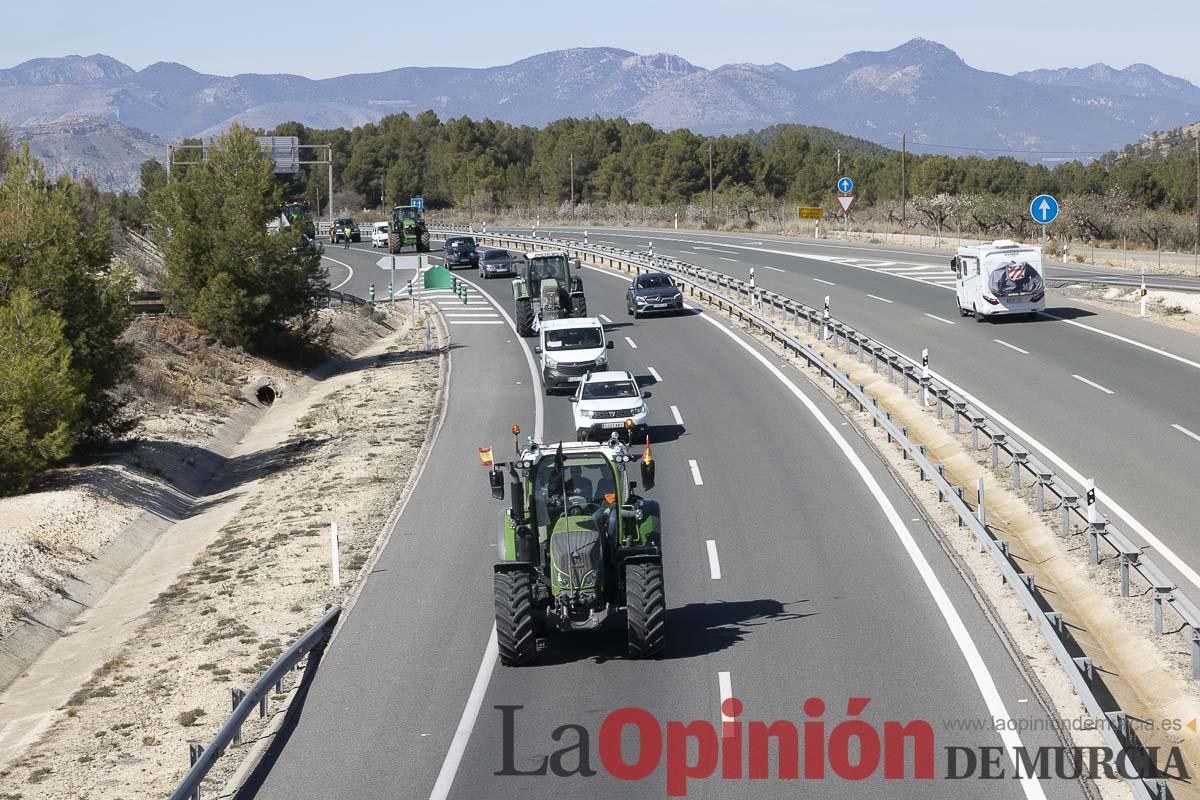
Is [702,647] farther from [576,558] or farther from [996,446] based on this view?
[996,446]

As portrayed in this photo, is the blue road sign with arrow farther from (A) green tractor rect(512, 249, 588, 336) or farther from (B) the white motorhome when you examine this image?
(A) green tractor rect(512, 249, 588, 336)

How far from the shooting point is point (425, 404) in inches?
1437

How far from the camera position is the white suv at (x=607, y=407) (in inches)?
1125

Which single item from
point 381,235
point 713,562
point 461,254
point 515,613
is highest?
point 381,235

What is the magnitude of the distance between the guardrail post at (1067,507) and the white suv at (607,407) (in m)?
10.3

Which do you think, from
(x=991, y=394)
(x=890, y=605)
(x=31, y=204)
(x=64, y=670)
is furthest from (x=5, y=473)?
(x=991, y=394)

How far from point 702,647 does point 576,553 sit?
2.22 meters

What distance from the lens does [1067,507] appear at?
63.3ft

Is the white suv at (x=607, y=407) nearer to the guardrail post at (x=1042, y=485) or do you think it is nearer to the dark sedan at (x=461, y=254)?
the guardrail post at (x=1042, y=485)

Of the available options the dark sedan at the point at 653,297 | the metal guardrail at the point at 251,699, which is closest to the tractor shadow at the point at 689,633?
the metal guardrail at the point at 251,699

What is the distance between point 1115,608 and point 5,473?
→ 22407 millimetres

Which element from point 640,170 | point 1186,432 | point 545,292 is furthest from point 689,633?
point 640,170

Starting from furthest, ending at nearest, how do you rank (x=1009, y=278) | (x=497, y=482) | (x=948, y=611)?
Answer: 1. (x=1009, y=278)
2. (x=948, y=611)
3. (x=497, y=482)

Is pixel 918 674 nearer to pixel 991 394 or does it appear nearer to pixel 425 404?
pixel 991 394
